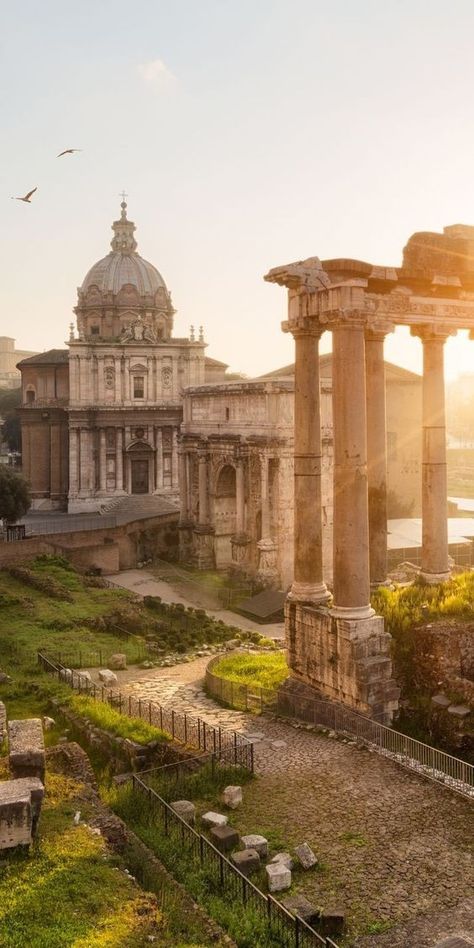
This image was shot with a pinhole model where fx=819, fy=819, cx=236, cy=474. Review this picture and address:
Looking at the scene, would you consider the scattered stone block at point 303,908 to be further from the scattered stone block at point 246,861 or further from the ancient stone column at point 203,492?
the ancient stone column at point 203,492

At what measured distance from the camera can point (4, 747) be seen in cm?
1295

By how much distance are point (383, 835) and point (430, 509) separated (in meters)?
7.63

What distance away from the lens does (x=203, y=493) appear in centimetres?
3938

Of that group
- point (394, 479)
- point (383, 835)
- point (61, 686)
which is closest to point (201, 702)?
point (61, 686)

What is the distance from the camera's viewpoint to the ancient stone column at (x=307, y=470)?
581 inches

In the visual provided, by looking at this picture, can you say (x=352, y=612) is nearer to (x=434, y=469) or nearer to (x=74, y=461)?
(x=434, y=469)

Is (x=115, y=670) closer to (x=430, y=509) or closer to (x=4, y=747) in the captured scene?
(x=4, y=747)

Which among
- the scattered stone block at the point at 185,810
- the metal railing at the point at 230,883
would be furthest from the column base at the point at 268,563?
the scattered stone block at the point at 185,810

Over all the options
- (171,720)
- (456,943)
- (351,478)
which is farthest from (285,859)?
(351,478)

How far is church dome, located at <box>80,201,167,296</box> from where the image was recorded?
179 feet

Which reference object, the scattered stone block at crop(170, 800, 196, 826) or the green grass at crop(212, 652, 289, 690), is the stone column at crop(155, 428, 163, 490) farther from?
the scattered stone block at crop(170, 800, 196, 826)

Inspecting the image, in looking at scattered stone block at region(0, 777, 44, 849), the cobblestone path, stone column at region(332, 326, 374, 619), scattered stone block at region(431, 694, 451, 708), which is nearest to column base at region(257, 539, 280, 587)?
the cobblestone path

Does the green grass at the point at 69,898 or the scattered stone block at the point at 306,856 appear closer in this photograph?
the green grass at the point at 69,898

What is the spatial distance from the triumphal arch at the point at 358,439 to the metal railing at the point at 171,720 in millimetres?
2084
